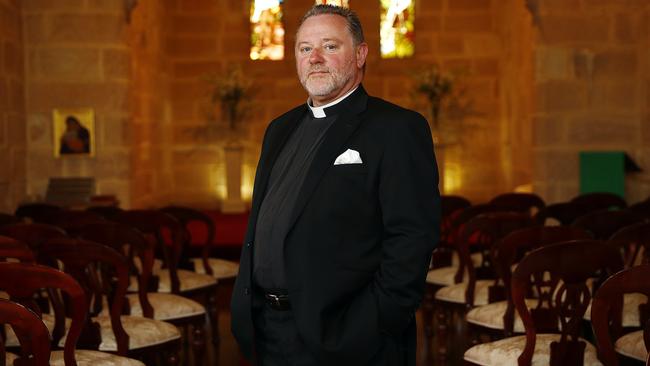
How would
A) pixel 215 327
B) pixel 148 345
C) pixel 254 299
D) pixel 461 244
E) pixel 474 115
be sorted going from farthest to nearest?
pixel 474 115
pixel 215 327
pixel 461 244
pixel 148 345
pixel 254 299

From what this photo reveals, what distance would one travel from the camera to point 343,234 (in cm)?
237

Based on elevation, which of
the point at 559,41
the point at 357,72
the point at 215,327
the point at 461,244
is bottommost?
the point at 215,327

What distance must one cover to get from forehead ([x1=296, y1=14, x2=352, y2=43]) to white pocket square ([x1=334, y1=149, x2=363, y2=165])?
0.95 ft

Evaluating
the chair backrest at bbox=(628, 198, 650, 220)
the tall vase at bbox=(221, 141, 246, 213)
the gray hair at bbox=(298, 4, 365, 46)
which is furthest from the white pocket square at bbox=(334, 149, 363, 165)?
the tall vase at bbox=(221, 141, 246, 213)

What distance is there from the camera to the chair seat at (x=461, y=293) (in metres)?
5.34

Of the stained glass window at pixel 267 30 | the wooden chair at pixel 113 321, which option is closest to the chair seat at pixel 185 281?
the wooden chair at pixel 113 321

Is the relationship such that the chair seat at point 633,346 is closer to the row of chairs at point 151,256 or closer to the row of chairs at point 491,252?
the row of chairs at point 491,252

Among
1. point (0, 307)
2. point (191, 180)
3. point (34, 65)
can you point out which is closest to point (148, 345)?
point (0, 307)

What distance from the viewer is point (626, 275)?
300cm

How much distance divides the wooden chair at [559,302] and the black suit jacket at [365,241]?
1.22 metres

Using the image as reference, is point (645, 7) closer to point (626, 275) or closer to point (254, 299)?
point (626, 275)

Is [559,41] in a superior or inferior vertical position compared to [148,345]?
superior

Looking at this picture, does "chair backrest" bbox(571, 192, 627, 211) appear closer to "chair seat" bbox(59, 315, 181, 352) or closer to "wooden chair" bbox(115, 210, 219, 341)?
"wooden chair" bbox(115, 210, 219, 341)

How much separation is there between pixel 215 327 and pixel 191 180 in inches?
319
